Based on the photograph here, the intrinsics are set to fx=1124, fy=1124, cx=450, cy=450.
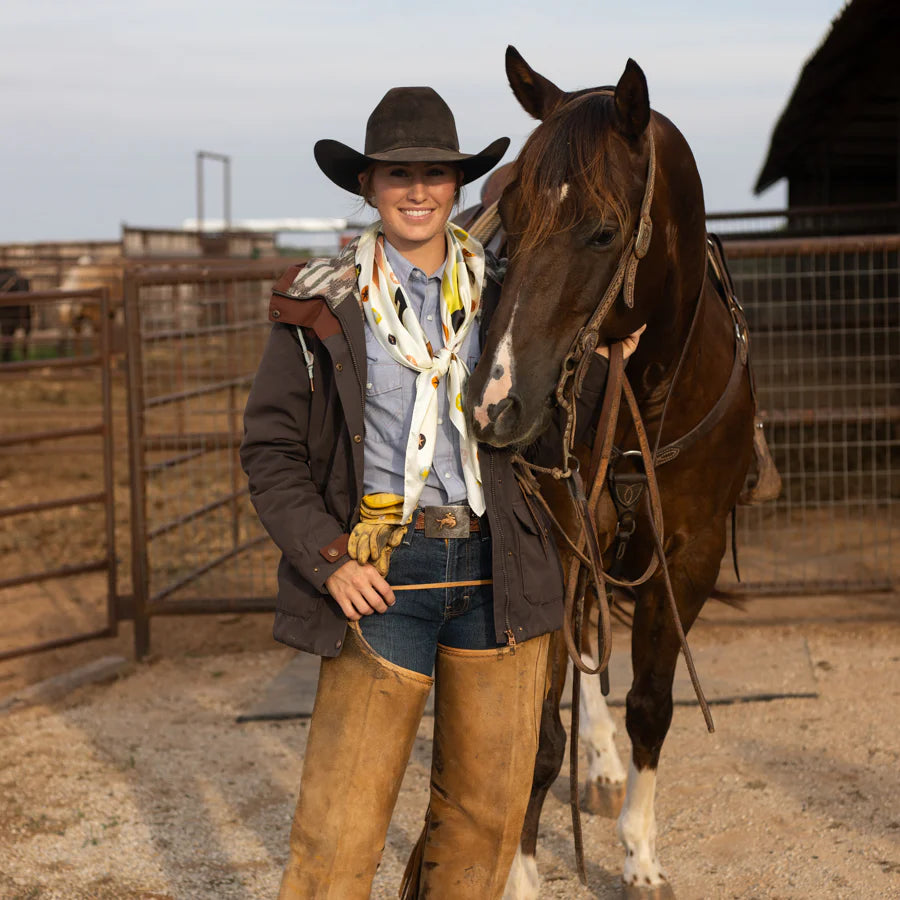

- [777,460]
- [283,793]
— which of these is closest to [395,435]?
[283,793]

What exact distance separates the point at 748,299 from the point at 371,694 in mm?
9672

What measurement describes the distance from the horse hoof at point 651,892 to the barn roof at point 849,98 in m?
4.85

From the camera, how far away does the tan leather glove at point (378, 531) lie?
1.93m

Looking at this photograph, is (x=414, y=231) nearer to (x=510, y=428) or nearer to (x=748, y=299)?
(x=510, y=428)

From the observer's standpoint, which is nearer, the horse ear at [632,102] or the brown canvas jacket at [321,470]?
the brown canvas jacket at [321,470]

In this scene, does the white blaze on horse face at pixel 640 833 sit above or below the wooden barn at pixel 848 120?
below

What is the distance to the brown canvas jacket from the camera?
1956 millimetres

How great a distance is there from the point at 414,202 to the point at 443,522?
1.90 ft

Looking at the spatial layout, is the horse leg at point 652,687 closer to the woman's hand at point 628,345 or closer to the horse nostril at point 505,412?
the woman's hand at point 628,345

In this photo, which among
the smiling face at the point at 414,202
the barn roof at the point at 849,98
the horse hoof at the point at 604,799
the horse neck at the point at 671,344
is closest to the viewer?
the smiling face at the point at 414,202

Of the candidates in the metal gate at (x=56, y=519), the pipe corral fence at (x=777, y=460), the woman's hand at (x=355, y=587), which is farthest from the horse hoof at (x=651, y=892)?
the metal gate at (x=56, y=519)

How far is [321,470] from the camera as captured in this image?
2.06m

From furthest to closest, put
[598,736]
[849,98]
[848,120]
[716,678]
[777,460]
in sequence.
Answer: [848,120], [849,98], [777,460], [716,678], [598,736]

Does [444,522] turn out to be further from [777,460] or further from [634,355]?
[777,460]
